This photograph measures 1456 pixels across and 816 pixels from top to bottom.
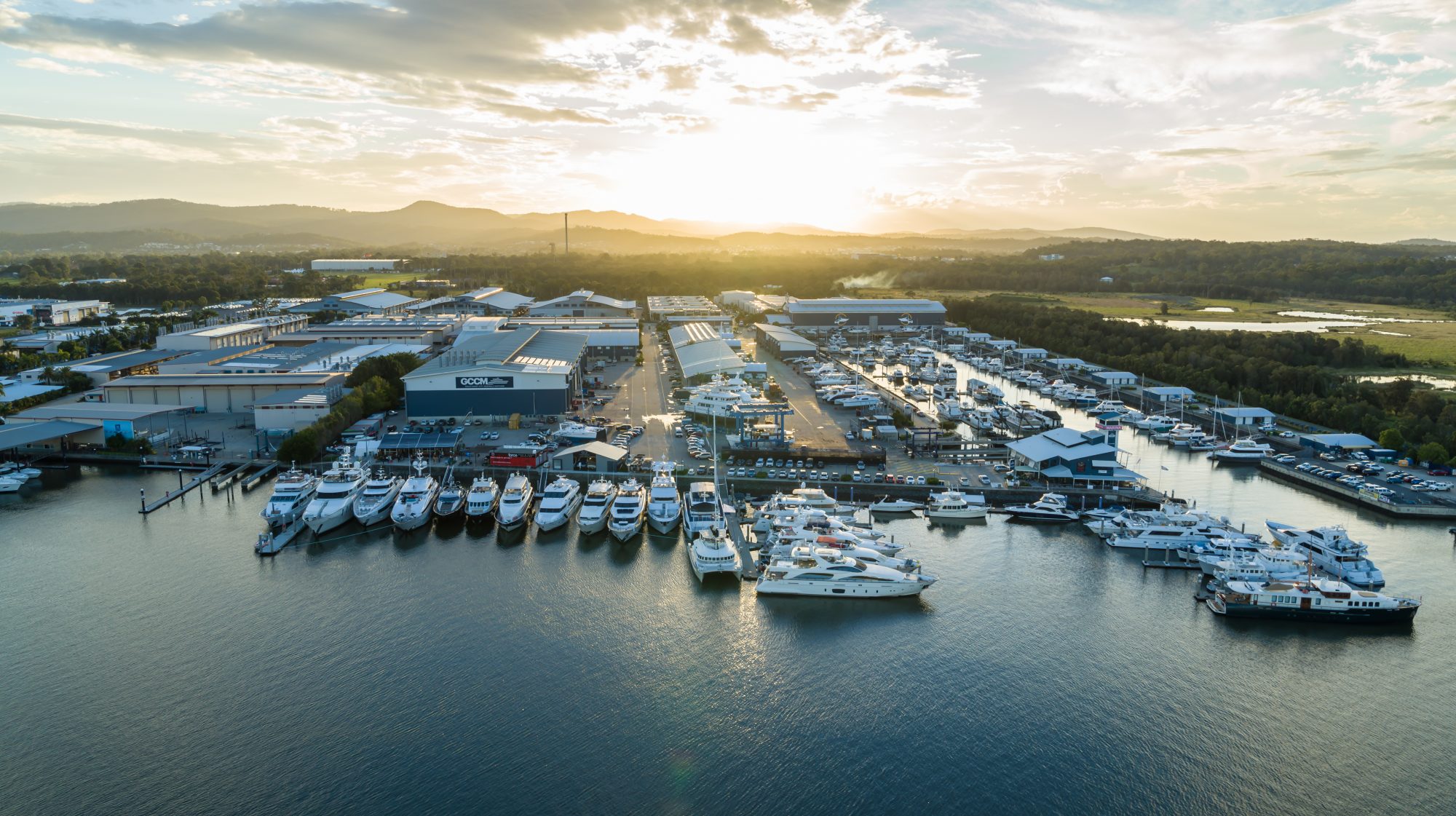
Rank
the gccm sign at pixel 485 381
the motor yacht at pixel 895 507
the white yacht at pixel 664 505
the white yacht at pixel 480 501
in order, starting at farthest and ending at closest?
the gccm sign at pixel 485 381 → the motor yacht at pixel 895 507 → the white yacht at pixel 480 501 → the white yacht at pixel 664 505

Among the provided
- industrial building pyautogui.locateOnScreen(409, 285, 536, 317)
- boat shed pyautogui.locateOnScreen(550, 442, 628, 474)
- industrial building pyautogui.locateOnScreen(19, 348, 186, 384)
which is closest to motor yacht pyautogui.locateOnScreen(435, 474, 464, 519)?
boat shed pyautogui.locateOnScreen(550, 442, 628, 474)

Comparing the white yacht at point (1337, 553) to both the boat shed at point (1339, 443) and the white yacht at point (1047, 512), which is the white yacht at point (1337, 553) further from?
the boat shed at point (1339, 443)

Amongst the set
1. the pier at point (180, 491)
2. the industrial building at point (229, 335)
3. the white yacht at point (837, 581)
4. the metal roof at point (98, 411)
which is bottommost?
the white yacht at point (837, 581)

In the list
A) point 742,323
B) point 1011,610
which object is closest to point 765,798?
point 1011,610

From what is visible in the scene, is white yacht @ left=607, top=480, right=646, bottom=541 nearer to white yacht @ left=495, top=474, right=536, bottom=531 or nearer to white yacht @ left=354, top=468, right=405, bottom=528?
white yacht @ left=495, top=474, right=536, bottom=531

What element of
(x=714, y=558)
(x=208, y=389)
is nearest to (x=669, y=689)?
(x=714, y=558)

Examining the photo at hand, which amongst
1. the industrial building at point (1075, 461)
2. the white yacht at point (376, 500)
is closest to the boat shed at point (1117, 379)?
the industrial building at point (1075, 461)

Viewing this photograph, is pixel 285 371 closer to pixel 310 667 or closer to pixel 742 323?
pixel 310 667
